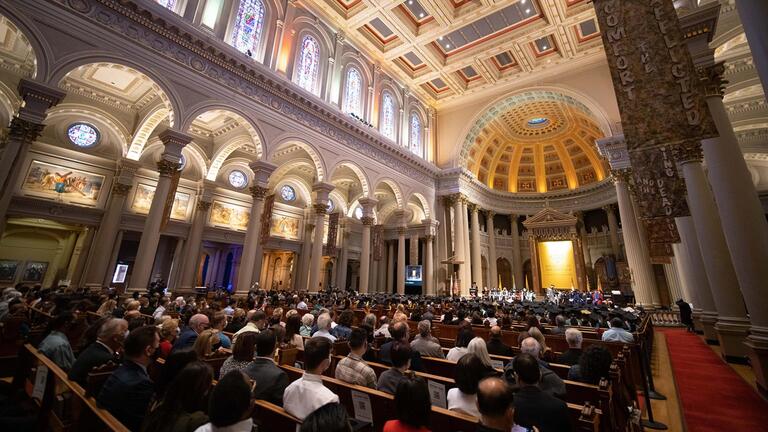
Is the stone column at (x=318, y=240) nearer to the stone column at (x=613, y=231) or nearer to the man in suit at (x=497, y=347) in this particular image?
the man in suit at (x=497, y=347)

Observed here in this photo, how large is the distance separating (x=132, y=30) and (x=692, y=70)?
12.0 meters

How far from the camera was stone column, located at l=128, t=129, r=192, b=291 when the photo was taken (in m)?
8.56

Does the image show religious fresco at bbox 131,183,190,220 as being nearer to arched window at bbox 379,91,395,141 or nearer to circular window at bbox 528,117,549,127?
arched window at bbox 379,91,395,141

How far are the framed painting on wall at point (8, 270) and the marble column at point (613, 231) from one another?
100 ft

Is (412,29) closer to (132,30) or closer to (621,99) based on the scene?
(132,30)

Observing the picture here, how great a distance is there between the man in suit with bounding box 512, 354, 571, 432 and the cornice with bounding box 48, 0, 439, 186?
11.4 metres

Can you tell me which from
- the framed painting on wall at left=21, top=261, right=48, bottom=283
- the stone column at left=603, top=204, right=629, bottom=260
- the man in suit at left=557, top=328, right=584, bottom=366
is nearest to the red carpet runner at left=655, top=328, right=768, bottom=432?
the man in suit at left=557, top=328, right=584, bottom=366

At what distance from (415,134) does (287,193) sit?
8.99 meters

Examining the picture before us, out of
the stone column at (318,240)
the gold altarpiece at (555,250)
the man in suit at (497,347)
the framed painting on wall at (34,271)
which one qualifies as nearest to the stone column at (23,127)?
the stone column at (318,240)

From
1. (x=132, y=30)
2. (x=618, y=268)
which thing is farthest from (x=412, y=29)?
(x=618, y=268)

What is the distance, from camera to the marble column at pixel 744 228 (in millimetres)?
4141

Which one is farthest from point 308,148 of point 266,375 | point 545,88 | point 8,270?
point 545,88

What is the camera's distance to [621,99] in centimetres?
443

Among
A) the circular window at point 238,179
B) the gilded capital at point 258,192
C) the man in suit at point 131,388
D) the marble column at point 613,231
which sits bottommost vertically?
the man in suit at point 131,388
